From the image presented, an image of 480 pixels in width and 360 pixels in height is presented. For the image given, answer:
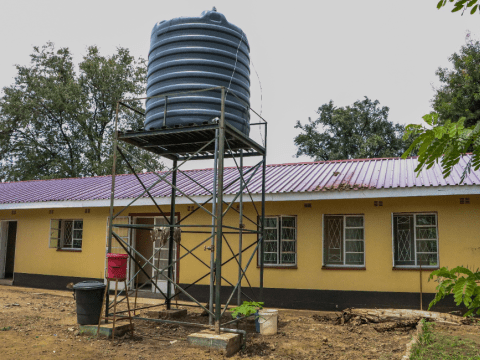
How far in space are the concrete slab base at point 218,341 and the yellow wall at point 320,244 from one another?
15.2ft

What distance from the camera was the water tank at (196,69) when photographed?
782 centimetres

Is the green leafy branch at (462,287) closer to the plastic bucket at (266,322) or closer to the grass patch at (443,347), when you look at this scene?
the grass patch at (443,347)

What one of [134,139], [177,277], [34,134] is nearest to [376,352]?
[134,139]

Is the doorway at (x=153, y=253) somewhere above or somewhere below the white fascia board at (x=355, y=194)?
below

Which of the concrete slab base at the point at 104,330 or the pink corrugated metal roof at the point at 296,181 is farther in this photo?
the pink corrugated metal roof at the point at 296,181

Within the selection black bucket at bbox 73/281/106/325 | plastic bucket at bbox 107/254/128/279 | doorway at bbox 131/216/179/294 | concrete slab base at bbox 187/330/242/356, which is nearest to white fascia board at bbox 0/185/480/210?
doorway at bbox 131/216/179/294

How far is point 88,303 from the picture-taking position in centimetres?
764

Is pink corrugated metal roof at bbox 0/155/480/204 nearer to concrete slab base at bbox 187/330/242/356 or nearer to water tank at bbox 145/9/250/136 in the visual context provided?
water tank at bbox 145/9/250/136

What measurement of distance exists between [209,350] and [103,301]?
2.41 meters

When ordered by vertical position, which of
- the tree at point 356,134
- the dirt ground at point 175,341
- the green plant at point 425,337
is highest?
the tree at point 356,134

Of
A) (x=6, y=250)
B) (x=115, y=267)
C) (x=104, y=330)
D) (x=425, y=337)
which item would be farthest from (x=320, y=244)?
(x=6, y=250)

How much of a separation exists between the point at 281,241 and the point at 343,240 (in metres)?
1.63

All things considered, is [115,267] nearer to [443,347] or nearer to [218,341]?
[218,341]

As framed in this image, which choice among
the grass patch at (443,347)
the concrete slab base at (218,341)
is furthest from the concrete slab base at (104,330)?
the grass patch at (443,347)
